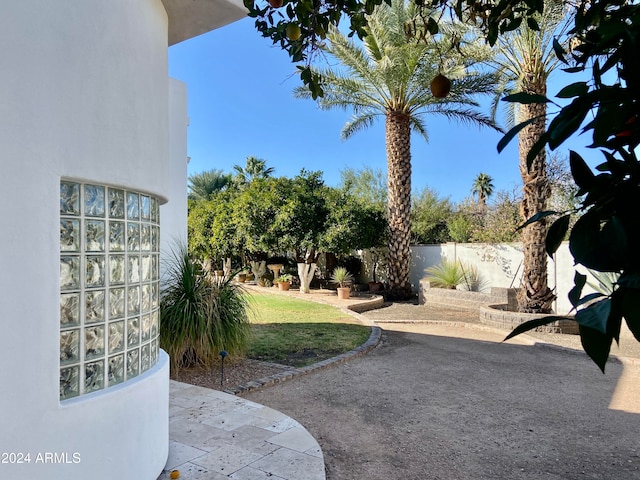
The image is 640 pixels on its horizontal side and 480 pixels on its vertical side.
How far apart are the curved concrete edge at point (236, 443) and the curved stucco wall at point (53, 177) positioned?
2.08 feet

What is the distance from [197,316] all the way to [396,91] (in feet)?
37.1

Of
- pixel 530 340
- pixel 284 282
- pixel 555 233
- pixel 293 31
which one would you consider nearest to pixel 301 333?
pixel 530 340

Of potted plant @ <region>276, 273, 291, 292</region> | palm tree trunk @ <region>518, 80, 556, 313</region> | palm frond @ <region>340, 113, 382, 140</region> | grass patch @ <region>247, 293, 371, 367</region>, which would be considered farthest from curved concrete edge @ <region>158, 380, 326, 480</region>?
palm frond @ <region>340, 113, 382, 140</region>

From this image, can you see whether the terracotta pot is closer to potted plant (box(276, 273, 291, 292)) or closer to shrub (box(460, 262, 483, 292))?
potted plant (box(276, 273, 291, 292))

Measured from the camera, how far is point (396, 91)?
48.8 ft

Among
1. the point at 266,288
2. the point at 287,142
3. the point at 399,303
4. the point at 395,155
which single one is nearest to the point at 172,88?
the point at 395,155

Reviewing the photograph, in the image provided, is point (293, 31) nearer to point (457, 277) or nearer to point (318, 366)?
point (318, 366)

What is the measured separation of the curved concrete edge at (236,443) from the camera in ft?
11.8

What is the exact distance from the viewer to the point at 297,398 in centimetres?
587

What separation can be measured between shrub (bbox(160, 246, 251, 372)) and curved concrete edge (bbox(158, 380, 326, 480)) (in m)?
1.49

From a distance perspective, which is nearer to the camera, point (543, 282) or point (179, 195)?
point (179, 195)

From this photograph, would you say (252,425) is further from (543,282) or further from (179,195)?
(543,282)

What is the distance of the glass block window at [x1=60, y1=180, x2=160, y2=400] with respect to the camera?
9.14ft

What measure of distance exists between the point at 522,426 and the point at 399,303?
10.7m
